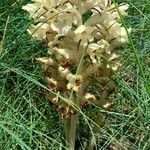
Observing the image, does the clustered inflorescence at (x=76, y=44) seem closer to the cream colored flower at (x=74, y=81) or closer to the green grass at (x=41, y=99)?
the cream colored flower at (x=74, y=81)

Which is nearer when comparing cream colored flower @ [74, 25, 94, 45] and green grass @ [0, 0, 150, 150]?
cream colored flower @ [74, 25, 94, 45]

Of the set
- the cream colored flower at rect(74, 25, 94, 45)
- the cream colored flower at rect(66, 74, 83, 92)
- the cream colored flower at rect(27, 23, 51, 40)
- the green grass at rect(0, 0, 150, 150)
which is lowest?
the green grass at rect(0, 0, 150, 150)

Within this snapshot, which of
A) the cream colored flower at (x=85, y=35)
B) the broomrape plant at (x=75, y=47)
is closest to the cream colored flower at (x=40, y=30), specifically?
the broomrape plant at (x=75, y=47)

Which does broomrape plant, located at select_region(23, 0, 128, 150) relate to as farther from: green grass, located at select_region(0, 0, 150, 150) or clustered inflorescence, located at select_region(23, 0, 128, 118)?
green grass, located at select_region(0, 0, 150, 150)

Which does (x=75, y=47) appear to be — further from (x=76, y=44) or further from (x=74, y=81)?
(x=74, y=81)

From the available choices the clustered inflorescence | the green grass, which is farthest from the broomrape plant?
the green grass

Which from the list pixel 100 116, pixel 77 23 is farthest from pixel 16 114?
pixel 77 23

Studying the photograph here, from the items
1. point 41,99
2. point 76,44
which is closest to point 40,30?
point 76,44
